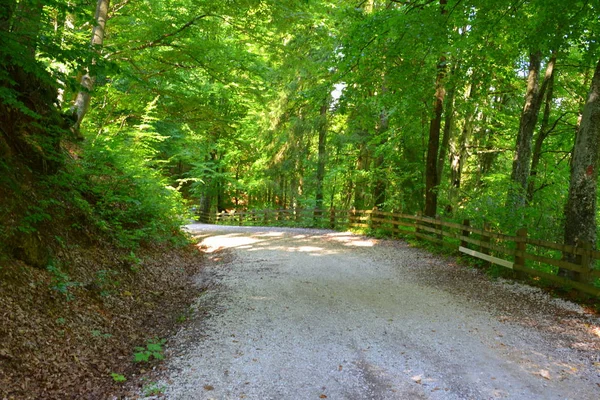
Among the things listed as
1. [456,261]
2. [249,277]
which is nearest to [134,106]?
[249,277]

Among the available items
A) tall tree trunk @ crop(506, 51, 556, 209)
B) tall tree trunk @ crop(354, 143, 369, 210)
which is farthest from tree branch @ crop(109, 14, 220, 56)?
tall tree trunk @ crop(354, 143, 369, 210)

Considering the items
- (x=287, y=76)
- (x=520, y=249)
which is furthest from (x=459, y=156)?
(x=287, y=76)

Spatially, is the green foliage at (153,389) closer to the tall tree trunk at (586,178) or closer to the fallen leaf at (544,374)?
the fallen leaf at (544,374)

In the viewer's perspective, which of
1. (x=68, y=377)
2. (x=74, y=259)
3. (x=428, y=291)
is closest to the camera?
(x=68, y=377)

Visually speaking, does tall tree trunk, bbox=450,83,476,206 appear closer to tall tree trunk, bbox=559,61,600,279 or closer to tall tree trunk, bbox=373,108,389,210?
tall tree trunk, bbox=373,108,389,210

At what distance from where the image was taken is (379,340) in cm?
498

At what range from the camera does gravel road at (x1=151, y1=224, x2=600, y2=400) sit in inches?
151

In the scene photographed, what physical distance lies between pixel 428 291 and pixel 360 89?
6.06m

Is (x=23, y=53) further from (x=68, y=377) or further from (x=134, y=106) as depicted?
(x=134, y=106)

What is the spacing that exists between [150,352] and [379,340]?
108 inches

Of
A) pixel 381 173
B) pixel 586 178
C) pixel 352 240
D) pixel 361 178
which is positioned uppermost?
pixel 381 173

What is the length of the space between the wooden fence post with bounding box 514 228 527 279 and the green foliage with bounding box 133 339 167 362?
6611mm

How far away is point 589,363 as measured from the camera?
14.5 feet

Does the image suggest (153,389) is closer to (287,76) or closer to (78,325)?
(78,325)
